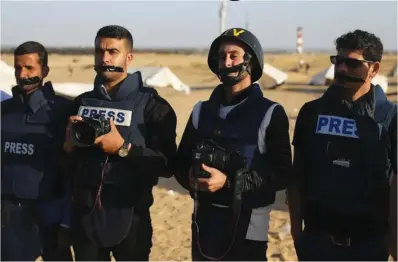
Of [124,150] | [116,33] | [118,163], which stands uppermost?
[116,33]

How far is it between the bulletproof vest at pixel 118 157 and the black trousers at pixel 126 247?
18 cm

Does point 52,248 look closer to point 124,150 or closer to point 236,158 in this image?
point 124,150

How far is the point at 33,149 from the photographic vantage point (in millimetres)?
3332

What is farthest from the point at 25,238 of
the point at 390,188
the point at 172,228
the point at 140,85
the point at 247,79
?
the point at 172,228

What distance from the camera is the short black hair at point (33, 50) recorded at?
11.3ft

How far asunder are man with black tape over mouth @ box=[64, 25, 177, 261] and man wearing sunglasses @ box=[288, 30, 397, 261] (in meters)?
0.94

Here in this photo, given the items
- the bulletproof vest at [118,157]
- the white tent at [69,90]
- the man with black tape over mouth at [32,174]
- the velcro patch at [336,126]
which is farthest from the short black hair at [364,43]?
the white tent at [69,90]

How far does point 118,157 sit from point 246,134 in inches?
33.8

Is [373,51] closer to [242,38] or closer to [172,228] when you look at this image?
[242,38]

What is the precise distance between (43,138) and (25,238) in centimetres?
69

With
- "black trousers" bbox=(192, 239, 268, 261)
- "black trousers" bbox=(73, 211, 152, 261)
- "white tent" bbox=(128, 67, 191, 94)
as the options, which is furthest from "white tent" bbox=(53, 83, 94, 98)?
"white tent" bbox=(128, 67, 191, 94)

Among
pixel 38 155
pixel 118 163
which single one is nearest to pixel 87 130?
pixel 118 163

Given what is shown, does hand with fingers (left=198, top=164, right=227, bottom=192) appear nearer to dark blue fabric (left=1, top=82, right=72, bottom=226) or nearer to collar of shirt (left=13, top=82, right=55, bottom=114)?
dark blue fabric (left=1, top=82, right=72, bottom=226)

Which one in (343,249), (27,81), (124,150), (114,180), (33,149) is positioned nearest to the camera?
(343,249)
